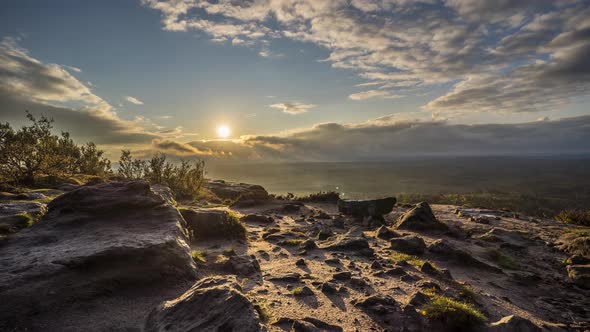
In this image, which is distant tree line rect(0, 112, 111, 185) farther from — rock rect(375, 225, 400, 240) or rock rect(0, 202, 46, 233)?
rock rect(375, 225, 400, 240)

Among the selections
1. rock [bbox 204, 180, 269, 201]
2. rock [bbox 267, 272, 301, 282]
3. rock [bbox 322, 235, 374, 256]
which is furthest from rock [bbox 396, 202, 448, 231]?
rock [bbox 204, 180, 269, 201]

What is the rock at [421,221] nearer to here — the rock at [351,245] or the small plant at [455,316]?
the rock at [351,245]

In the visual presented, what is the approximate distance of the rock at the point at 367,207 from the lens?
925 inches

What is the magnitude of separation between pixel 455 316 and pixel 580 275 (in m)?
9.23

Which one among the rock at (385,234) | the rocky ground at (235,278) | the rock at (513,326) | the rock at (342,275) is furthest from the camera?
the rock at (385,234)

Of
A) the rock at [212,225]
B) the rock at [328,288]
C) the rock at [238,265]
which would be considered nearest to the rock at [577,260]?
the rock at [328,288]

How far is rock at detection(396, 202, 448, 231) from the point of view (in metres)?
19.7

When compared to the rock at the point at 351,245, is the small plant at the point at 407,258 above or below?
below

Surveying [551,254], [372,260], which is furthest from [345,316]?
[551,254]

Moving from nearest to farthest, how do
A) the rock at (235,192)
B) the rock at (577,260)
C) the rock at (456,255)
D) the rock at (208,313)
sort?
1. the rock at (208,313)
2. the rock at (456,255)
3. the rock at (577,260)
4. the rock at (235,192)

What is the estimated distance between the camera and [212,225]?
610 inches

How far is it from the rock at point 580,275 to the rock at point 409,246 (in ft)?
19.9

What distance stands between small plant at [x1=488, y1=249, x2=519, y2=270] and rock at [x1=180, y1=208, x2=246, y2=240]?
545 inches

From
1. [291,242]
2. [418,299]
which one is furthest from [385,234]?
[418,299]
